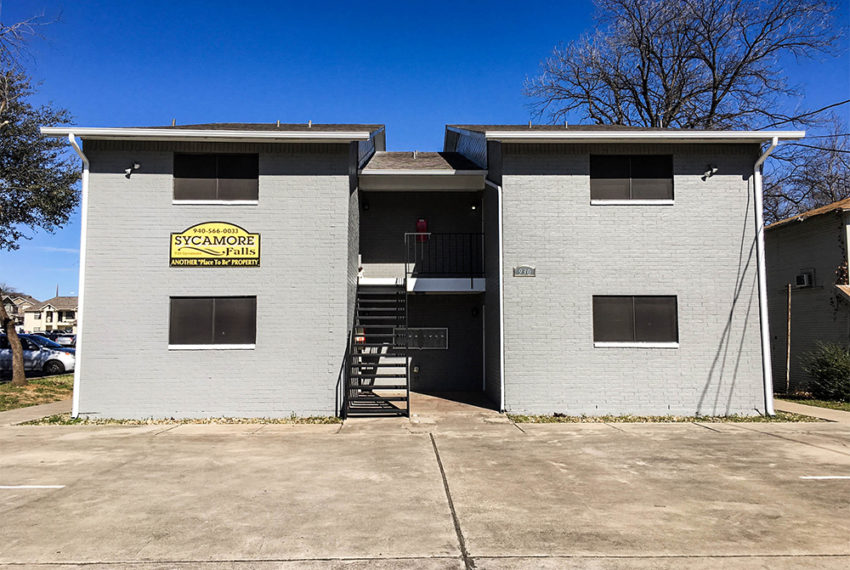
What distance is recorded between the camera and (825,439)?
28.2 feet

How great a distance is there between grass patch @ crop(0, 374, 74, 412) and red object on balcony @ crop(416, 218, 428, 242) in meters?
9.74

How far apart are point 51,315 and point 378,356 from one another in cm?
9283

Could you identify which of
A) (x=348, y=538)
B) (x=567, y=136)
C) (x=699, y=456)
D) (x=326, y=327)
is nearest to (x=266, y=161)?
(x=326, y=327)

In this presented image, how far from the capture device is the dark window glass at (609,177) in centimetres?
1127

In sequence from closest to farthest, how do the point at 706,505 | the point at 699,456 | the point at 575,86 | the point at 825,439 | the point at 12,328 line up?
the point at 706,505, the point at 699,456, the point at 825,439, the point at 12,328, the point at 575,86

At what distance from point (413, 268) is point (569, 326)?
4.51 metres

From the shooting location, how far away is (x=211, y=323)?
10703 mm

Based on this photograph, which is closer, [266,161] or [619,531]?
[619,531]

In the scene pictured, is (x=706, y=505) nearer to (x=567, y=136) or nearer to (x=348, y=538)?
(x=348, y=538)

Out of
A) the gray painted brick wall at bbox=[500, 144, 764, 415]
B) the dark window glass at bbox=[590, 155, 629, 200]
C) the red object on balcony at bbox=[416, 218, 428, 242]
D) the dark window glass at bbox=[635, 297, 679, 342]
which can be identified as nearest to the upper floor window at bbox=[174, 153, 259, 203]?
the red object on balcony at bbox=[416, 218, 428, 242]

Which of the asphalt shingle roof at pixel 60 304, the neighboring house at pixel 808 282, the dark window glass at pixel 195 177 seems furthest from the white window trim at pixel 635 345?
the asphalt shingle roof at pixel 60 304

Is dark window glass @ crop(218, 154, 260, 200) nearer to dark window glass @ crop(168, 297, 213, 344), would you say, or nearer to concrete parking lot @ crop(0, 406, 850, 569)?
dark window glass @ crop(168, 297, 213, 344)

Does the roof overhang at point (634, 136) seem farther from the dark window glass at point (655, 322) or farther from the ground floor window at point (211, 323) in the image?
the ground floor window at point (211, 323)

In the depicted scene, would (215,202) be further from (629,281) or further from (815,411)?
(815,411)
